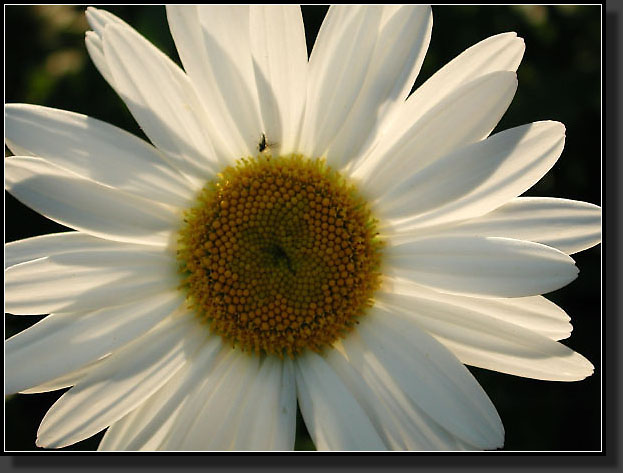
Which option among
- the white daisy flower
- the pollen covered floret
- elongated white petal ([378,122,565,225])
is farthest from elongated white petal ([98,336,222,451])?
elongated white petal ([378,122,565,225])

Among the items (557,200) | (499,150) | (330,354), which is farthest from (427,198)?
(330,354)

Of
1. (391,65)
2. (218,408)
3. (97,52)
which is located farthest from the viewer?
(218,408)

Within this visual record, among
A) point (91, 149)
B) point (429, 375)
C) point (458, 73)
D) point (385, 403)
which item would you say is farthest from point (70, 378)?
point (458, 73)

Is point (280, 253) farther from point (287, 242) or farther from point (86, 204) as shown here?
point (86, 204)

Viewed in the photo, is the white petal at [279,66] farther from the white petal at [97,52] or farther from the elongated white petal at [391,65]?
the white petal at [97,52]

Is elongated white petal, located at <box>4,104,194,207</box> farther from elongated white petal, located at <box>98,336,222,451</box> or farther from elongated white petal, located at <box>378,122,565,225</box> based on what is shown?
elongated white petal, located at <box>378,122,565,225</box>

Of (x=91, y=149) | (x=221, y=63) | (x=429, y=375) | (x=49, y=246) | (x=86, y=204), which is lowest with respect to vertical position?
(x=429, y=375)
